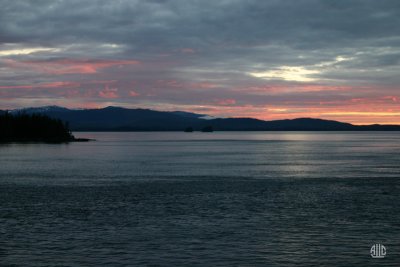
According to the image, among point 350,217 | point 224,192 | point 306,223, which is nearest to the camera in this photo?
point 306,223

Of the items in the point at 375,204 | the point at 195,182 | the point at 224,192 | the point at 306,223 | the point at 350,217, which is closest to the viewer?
the point at 306,223

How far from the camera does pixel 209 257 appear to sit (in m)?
31.1

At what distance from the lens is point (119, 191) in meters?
65.0

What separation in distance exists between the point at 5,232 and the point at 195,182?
1628 inches

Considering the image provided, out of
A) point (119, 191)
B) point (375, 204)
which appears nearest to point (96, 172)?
point (119, 191)

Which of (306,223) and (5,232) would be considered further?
(306,223)

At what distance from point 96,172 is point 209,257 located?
68309mm

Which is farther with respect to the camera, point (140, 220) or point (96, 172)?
point (96, 172)

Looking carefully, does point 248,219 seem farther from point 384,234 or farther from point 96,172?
point 96,172

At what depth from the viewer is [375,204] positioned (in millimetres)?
52219

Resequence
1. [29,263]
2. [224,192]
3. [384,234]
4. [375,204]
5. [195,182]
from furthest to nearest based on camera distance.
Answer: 1. [195,182]
2. [224,192]
3. [375,204]
4. [384,234]
5. [29,263]

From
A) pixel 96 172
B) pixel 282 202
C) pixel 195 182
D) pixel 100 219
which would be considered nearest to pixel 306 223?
pixel 282 202

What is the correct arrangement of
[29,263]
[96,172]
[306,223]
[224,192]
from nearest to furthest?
[29,263]
[306,223]
[224,192]
[96,172]

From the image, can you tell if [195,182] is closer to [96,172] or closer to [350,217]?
[96,172]
